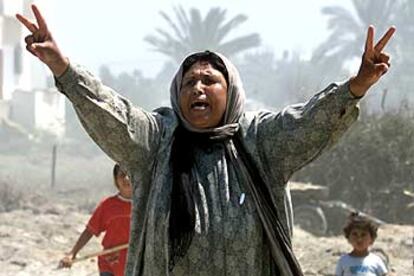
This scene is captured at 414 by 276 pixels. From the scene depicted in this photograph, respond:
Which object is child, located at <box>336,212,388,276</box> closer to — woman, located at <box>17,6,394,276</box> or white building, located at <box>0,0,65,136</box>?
woman, located at <box>17,6,394,276</box>

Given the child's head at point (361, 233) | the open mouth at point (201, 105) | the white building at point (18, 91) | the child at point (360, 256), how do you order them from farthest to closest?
the white building at point (18, 91)
the child's head at point (361, 233)
the child at point (360, 256)
the open mouth at point (201, 105)

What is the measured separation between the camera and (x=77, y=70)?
2.64 metres

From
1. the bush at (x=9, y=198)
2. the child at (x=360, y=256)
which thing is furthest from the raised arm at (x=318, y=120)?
the bush at (x=9, y=198)

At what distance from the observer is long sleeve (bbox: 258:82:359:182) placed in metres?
2.66

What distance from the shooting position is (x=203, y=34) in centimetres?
3834

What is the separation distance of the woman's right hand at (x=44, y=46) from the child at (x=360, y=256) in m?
2.62

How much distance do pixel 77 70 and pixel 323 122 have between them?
0.73 m

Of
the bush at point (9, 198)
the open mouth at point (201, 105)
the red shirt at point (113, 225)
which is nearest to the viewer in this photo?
the open mouth at point (201, 105)

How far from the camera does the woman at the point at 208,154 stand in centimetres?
266

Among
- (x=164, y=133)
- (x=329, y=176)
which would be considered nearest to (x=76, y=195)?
(x=329, y=176)

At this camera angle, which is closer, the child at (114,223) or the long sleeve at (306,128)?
the long sleeve at (306,128)

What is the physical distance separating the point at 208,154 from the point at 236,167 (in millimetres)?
95

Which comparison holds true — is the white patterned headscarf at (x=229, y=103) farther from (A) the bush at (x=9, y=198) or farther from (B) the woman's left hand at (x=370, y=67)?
(A) the bush at (x=9, y=198)

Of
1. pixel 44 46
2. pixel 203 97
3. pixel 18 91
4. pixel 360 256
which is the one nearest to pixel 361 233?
pixel 360 256
